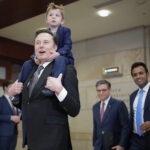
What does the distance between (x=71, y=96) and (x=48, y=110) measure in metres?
0.14

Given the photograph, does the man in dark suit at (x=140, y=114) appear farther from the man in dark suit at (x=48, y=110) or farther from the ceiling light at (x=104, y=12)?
the man in dark suit at (x=48, y=110)

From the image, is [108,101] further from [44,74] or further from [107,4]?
[44,74]

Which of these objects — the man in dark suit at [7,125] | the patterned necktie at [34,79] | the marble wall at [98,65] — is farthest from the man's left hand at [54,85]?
the marble wall at [98,65]

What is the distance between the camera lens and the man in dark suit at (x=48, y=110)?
1315 millimetres

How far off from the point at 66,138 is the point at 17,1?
2656mm

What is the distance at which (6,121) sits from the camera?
13.9 feet

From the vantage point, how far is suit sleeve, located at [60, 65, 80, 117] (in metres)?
1.31

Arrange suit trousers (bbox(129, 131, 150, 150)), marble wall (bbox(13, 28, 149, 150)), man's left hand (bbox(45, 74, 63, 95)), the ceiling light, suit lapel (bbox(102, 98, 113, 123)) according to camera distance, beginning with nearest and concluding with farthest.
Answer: man's left hand (bbox(45, 74, 63, 95)) → suit trousers (bbox(129, 131, 150, 150)) → suit lapel (bbox(102, 98, 113, 123)) → the ceiling light → marble wall (bbox(13, 28, 149, 150))

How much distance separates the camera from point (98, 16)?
4.62 meters

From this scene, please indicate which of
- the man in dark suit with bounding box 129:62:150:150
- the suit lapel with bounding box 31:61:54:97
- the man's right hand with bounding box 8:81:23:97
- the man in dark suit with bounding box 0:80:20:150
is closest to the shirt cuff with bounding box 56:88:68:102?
the suit lapel with bounding box 31:61:54:97

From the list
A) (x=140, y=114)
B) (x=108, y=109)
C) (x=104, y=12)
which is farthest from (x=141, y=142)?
(x=104, y=12)

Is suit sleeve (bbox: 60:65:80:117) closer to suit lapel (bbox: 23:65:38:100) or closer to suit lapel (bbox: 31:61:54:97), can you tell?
suit lapel (bbox: 31:61:54:97)

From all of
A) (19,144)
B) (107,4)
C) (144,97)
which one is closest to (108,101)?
(144,97)

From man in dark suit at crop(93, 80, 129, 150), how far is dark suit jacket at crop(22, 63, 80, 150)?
2.15m
